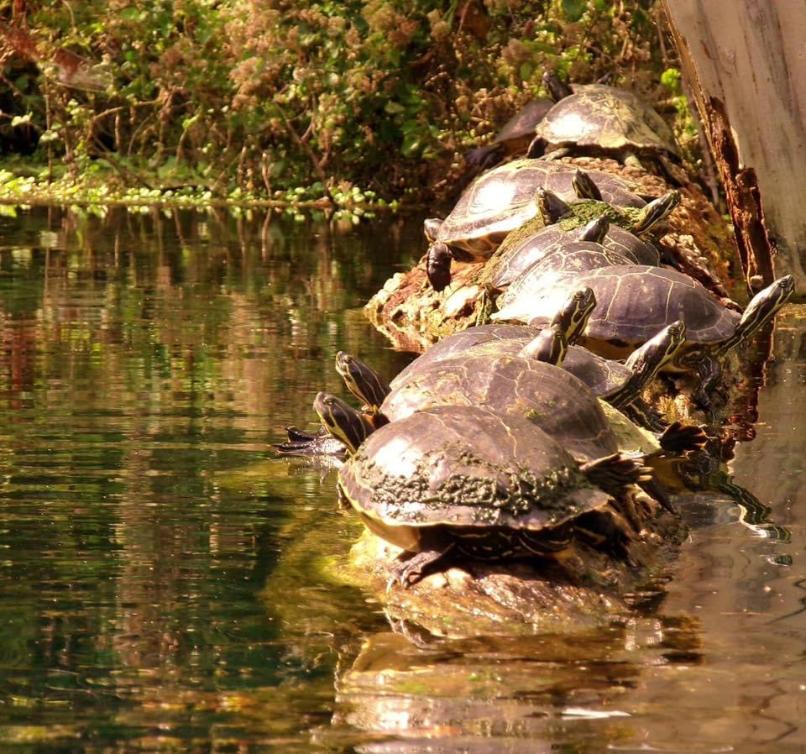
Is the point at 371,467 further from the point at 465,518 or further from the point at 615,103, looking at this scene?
the point at 615,103

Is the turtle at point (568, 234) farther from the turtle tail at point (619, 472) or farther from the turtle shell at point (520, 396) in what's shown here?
the turtle tail at point (619, 472)

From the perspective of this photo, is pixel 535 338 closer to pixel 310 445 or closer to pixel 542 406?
pixel 542 406

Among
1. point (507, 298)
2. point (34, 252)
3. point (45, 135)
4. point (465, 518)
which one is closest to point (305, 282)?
point (34, 252)

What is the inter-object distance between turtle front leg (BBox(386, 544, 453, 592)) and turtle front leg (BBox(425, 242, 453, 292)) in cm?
593

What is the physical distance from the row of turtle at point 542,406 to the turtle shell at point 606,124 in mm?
3819

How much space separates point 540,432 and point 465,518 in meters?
0.47

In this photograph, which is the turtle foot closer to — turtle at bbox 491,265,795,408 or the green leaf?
turtle at bbox 491,265,795,408

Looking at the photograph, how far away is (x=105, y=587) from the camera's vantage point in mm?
4750

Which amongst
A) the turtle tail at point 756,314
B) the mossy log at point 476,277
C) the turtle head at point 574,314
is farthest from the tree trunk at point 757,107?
the turtle head at point 574,314

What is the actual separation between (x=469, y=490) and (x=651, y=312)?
3150 mm

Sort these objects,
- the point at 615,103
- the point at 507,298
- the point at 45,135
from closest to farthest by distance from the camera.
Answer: the point at 507,298
the point at 615,103
the point at 45,135

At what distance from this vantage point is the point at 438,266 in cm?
1056

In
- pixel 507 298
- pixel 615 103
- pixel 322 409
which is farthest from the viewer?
pixel 615 103

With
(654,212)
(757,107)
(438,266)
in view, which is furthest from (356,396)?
(757,107)
